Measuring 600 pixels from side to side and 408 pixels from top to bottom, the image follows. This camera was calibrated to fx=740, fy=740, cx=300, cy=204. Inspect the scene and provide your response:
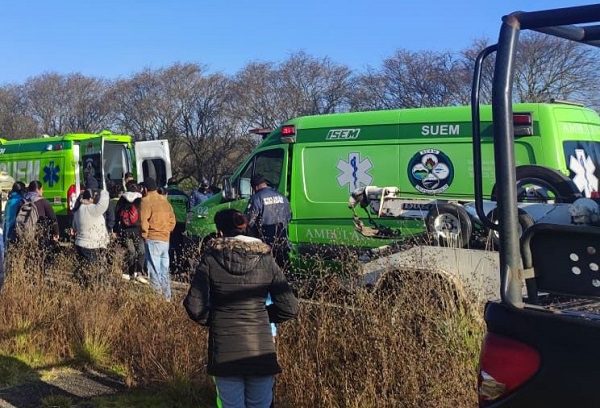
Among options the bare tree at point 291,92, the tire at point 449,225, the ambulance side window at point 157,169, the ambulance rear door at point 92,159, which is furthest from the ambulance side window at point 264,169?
the bare tree at point 291,92

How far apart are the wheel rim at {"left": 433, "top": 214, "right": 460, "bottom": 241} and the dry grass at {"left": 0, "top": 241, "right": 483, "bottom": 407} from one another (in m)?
A: 1.29

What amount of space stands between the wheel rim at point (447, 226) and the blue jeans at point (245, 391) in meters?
2.70

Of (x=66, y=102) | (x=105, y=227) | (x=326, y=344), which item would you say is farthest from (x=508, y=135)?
(x=66, y=102)

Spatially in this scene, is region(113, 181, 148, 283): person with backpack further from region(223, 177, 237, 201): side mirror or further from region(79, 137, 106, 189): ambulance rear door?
region(79, 137, 106, 189): ambulance rear door

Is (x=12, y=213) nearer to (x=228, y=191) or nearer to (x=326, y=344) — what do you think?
(x=228, y=191)

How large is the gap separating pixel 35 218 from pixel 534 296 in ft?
30.6

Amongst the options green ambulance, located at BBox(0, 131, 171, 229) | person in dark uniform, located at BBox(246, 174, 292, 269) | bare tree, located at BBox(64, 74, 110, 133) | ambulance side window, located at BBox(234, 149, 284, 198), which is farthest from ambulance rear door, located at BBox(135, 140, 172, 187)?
bare tree, located at BBox(64, 74, 110, 133)

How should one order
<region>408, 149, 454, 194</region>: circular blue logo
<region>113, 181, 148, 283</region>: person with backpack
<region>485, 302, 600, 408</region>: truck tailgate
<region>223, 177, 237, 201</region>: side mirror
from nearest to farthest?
<region>485, 302, 600, 408</region>: truck tailgate → <region>408, 149, 454, 194</region>: circular blue logo → <region>113, 181, 148, 283</region>: person with backpack → <region>223, 177, 237, 201</region>: side mirror

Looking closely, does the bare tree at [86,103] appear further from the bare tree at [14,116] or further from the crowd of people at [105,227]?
the crowd of people at [105,227]

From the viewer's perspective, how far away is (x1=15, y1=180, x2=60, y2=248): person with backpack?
10.0 meters

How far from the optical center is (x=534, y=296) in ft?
8.32

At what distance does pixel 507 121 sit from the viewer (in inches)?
96.5

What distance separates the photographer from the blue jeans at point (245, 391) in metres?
4.18

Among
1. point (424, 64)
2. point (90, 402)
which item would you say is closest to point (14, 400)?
point (90, 402)
